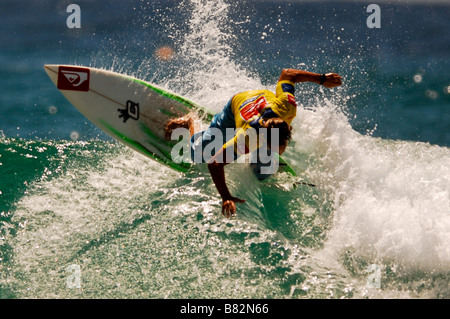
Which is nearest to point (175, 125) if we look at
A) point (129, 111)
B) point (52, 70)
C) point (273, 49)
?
point (129, 111)

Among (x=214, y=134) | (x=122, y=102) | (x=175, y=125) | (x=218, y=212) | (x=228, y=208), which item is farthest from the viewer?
(x=122, y=102)

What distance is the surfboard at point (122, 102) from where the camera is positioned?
15.7 feet

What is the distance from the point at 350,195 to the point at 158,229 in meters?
1.46

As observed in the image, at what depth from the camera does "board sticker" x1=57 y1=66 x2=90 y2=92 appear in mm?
4824

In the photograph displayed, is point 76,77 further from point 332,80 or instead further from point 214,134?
point 332,80

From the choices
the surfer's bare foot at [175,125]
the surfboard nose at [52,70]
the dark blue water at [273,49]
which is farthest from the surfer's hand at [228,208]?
the dark blue water at [273,49]

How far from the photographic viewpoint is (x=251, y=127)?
11.7ft

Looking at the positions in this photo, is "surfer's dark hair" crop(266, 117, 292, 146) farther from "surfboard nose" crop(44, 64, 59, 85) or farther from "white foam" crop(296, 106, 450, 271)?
"surfboard nose" crop(44, 64, 59, 85)

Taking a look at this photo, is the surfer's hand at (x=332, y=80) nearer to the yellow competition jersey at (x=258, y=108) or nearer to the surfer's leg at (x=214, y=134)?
the yellow competition jersey at (x=258, y=108)

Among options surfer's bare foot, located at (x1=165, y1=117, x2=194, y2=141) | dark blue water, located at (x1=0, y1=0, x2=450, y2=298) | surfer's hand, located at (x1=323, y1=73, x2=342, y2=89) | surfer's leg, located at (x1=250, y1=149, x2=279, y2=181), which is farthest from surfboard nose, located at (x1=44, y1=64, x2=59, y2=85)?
surfer's hand, located at (x1=323, y1=73, x2=342, y2=89)

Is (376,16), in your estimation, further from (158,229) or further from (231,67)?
(158,229)

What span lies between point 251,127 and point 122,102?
5.58 feet

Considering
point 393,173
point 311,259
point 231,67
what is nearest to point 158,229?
point 311,259

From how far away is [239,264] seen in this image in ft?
11.4
